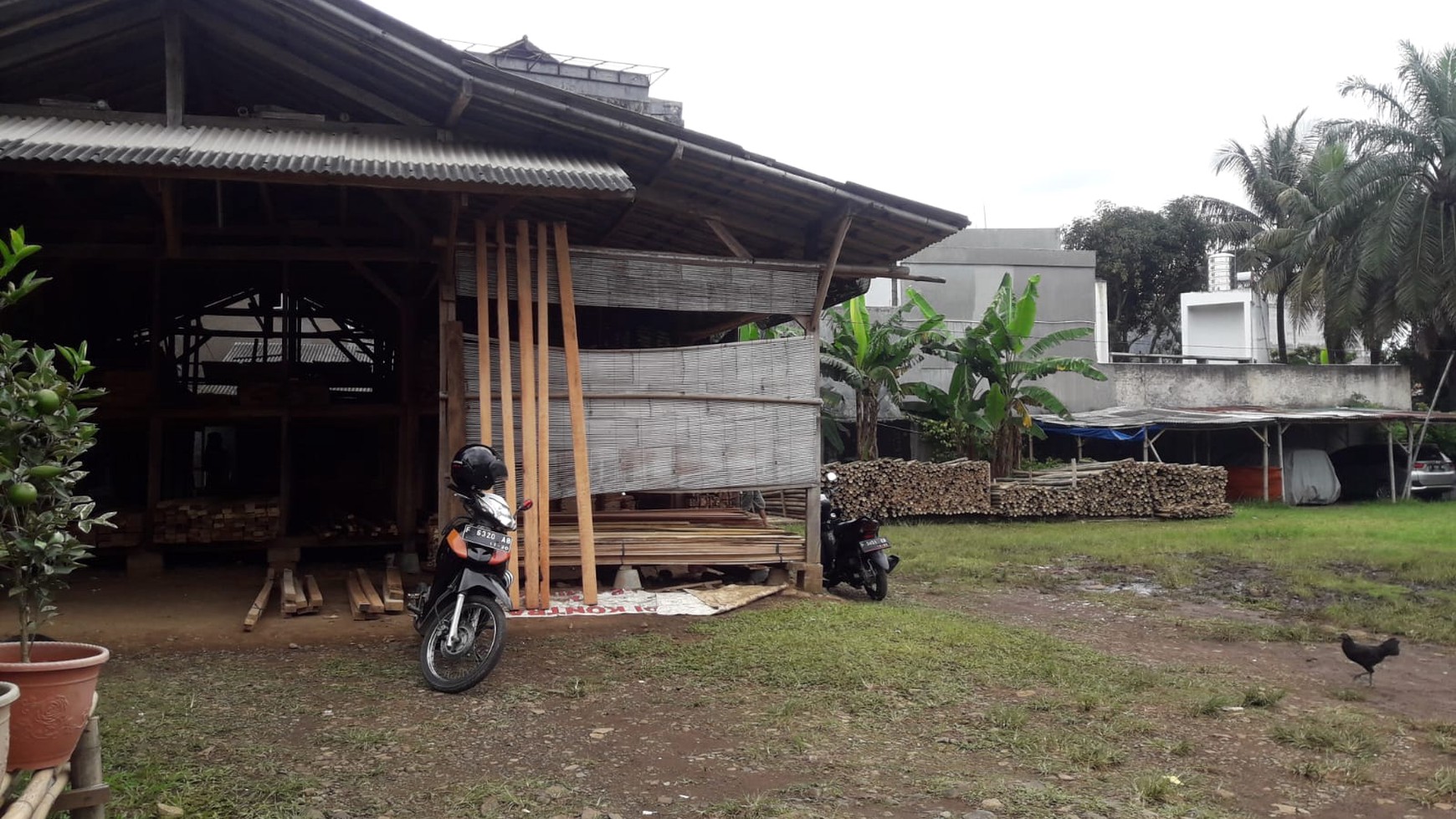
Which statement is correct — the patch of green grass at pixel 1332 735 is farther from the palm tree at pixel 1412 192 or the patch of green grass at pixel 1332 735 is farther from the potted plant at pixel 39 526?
the palm tree at pixel 1412 192

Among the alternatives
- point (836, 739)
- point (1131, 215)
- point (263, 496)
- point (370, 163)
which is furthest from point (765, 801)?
point (1131, 215)

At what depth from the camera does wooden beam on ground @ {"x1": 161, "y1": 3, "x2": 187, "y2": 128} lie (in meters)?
7.26

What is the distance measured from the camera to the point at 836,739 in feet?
16.5

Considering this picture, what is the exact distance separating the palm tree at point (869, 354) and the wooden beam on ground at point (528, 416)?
12.4m

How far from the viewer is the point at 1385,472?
2514 centimetres

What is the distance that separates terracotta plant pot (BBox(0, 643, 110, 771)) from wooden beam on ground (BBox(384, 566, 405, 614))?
4.57 metres

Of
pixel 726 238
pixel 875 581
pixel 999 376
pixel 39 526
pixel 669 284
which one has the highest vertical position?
pixel 726 238

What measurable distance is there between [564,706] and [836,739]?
1.41 meters

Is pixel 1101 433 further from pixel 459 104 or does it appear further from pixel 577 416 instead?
pixel 459 104

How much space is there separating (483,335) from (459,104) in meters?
1.60

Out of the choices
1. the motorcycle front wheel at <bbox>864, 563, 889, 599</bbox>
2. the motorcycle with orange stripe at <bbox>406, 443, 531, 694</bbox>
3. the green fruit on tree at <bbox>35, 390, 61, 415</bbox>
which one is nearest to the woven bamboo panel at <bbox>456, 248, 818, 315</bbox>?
the motorcycle with orange stripe at <bbox>406, 443, 531, 694</bbox>

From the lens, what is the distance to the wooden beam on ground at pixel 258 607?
716 cm

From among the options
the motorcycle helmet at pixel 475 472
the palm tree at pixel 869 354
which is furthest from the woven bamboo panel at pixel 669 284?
the palm tree at pixel 869 354

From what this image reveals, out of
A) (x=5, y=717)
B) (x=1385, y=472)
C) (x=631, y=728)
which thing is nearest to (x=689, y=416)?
(x=631, y=728)
